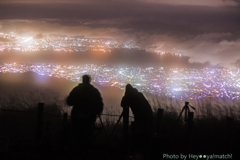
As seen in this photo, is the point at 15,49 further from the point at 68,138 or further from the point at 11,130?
the point at 68,138

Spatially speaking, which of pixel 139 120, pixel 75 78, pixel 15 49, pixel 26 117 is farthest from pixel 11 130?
pixel 15 49

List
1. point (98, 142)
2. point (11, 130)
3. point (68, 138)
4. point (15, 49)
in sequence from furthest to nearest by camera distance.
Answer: point (15, 49), point (11, 130), point (98, 142), point (68, 138)

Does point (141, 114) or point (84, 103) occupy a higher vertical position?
point (84, 103)

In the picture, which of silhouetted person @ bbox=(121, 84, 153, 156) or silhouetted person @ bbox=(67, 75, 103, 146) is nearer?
silhouetted person @ bbox=(67, 75, 103, 146)

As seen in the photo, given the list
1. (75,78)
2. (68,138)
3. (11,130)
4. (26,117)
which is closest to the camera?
(68,138)

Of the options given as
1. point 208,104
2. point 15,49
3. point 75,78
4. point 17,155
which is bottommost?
point 17,155

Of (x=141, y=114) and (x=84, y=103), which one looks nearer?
(x=84, y=103)

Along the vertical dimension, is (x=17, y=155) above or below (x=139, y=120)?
below

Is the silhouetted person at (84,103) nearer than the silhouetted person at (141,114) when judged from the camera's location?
Yes
